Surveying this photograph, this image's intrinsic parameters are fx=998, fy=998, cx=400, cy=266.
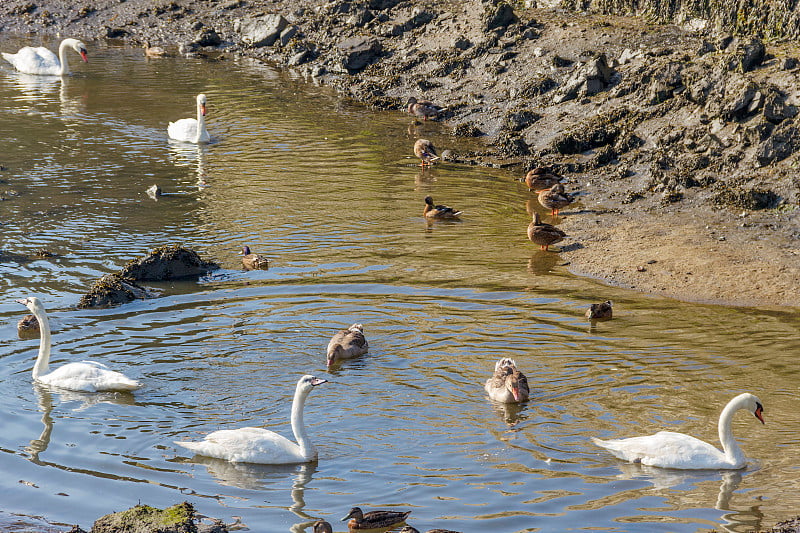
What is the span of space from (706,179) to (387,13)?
53.7ft

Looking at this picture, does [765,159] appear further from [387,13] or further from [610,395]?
[387,13]

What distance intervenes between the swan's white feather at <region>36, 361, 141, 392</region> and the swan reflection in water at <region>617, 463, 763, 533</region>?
19.7 ft

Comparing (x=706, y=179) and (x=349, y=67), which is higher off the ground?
(x=349, y=67)

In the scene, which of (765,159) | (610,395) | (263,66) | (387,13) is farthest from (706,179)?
(263,66)

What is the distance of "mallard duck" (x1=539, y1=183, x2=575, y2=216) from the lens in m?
19.8

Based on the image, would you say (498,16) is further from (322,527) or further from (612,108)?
(322,527)

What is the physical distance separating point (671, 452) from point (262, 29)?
95.0ft

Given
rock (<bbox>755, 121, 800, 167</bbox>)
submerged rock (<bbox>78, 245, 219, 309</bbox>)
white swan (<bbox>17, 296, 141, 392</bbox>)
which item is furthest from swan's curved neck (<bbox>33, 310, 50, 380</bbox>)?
rock (<bbox>755, 121, 800, 167</bbox>)

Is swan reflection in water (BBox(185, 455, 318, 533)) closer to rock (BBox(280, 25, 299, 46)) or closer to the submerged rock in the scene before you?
the submerged rock

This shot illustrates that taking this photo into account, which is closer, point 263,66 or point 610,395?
point 610,395

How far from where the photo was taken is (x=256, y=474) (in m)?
10.8

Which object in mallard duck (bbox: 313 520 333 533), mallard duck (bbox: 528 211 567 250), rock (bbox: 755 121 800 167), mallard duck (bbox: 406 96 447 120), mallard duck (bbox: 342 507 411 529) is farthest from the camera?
mallard duck (bbox: 406 96 447 120)

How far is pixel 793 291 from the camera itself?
15.8 metres

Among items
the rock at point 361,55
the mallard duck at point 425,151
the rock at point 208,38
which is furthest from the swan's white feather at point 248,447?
the rock at point 208,38
